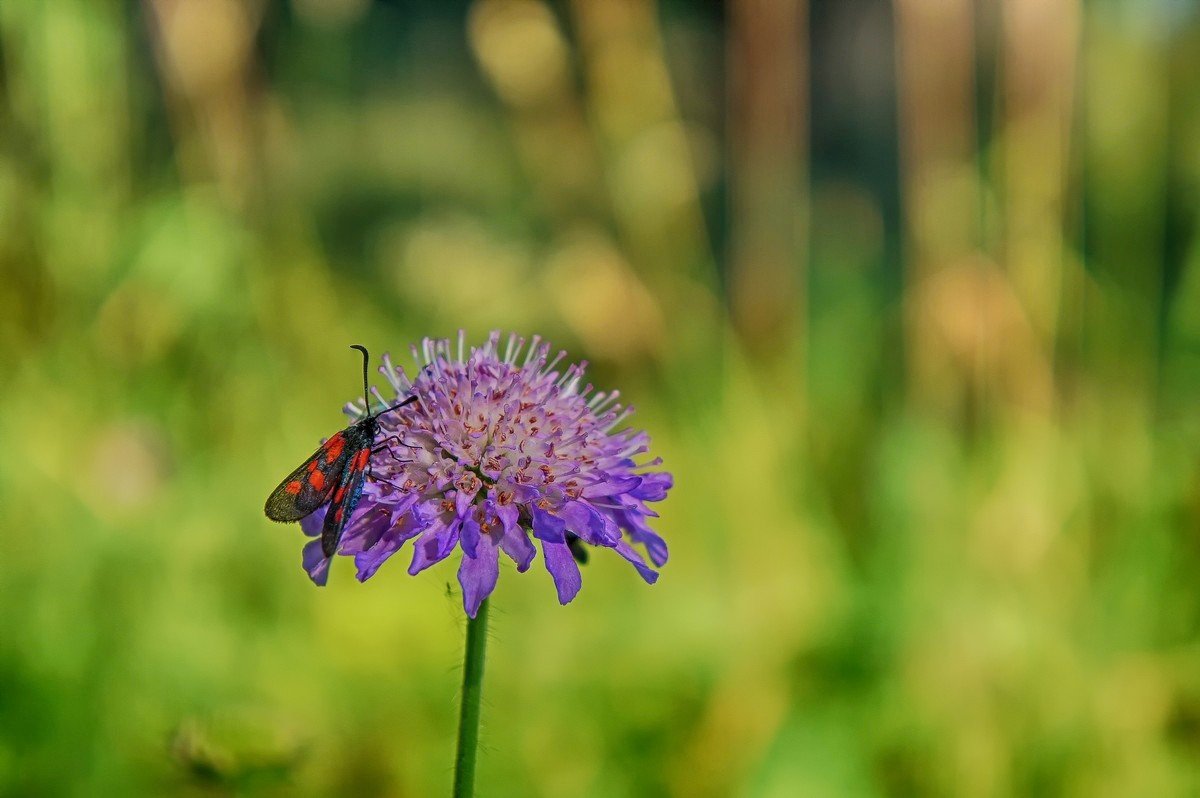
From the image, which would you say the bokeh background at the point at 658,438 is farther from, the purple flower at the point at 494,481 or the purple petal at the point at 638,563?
the purple petal at the point at 638,563

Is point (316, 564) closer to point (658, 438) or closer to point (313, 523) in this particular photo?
point (313, 523)

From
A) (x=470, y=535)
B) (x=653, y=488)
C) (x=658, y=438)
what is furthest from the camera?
(x=658, y=438)

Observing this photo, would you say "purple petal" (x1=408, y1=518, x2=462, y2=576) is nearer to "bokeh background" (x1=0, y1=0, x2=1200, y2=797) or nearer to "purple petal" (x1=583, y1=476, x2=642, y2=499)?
"purple petal" (x1=583, y1=476, x2=642, y2=499)

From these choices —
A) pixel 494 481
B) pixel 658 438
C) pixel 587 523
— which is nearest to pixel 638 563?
pixel 587 523

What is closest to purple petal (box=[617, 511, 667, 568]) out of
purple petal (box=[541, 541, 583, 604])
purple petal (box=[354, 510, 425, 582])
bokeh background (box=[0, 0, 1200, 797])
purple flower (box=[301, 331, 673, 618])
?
purple flower (box=[301, 331, 673, 618])

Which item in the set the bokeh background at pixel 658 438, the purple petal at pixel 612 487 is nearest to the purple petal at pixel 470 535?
the purple petal at pixel 612 487

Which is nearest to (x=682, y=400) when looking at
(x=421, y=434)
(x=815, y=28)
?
(x=421, y=434)
